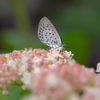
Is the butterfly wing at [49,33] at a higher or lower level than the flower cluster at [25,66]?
higher

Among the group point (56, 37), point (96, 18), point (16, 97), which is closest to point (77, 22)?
point (96, 18)

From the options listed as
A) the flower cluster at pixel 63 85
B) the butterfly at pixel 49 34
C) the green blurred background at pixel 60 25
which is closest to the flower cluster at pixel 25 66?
the flower cluster at pixel 63 85

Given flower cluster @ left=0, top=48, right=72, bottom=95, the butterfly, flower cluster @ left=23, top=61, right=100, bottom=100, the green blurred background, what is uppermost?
the green blurred background

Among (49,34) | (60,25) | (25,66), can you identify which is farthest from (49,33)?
(60,25)

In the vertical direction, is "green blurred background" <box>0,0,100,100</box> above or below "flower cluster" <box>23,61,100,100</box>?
above

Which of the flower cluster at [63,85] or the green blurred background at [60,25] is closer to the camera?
the flower cluster at [63,85]

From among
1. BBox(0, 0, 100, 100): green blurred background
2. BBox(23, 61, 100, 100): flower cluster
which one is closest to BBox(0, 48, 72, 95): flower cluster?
BBox(23, 61, 100, 100): flower cluster

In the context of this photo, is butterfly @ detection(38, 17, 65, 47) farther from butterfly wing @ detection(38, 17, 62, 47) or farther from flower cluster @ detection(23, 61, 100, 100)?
flower cluster @ detection(23, 61, 100, 100)

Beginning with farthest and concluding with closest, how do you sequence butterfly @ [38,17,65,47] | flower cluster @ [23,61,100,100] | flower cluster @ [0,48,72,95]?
butterfly @ [38,17,65,47] < flower cluster @ [0,48,72,95] < flower cluster @ [23,61,100,100]

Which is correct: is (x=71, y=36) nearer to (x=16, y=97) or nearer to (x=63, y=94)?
(x=16, y=97)

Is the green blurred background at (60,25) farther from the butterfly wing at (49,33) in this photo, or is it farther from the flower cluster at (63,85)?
the flower cluster at (63,85)
